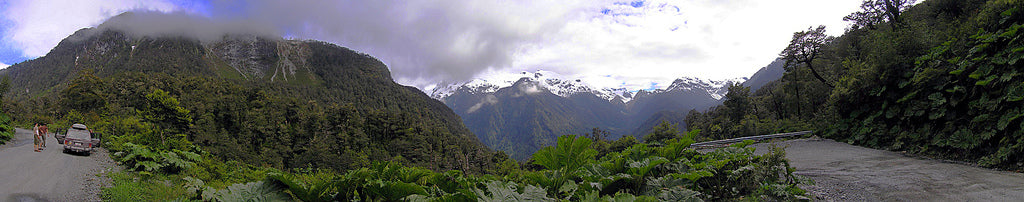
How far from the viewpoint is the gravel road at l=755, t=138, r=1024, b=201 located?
4648mm

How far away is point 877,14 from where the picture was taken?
22609mm

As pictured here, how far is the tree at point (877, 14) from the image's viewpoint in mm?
20797

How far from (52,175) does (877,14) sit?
37895 mm

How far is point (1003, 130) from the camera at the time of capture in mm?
6992

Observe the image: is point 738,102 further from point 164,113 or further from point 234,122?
point 234,122

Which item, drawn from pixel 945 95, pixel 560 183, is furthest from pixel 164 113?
pixel 945 95

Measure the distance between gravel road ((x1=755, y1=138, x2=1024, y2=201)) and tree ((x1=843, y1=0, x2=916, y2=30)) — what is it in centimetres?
1900

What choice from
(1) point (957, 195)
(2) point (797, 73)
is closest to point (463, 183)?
(1) point (957, 195)

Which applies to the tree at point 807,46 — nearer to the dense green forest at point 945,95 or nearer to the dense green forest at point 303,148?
the dense green forest at point 945,95

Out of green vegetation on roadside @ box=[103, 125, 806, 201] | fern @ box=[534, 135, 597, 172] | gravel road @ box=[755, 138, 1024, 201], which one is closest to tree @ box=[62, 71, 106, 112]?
green vegetation on roadside @ box=[103, 125, 806, 201]

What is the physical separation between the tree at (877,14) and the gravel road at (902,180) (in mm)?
18997

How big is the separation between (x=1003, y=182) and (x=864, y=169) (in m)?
1.55

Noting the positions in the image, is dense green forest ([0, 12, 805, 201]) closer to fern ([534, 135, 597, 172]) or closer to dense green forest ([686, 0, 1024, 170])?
fern ([534, 135, 597, 172])

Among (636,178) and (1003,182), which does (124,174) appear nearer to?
(636,178)
